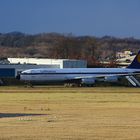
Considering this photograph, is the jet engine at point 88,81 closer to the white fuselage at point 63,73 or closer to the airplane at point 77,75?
the airplane at point 77,75

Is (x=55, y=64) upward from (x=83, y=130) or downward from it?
downward

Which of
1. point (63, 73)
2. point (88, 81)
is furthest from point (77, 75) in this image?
point (63, 73)

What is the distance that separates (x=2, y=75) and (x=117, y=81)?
79.9 feet

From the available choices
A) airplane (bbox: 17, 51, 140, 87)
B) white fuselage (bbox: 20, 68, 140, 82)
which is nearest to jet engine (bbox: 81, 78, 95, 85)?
airplane (bbox: 17, 51, 140, 87)

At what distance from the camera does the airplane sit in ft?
346

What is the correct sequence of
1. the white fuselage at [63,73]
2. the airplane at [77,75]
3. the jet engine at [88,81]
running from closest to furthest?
the white fuselage at [63,73], the airplane at [77,75], the jet engine at [88,81]

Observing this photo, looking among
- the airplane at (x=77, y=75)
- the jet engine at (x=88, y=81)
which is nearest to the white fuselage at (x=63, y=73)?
the airplane at (x=77, y=75)

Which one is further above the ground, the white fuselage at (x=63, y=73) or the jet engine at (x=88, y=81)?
the white fuselage at (x=63, y=73)

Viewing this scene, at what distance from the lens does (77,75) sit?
108875 millimetres

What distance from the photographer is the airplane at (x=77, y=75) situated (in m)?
106

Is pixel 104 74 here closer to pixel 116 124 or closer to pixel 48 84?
pixel 48 84

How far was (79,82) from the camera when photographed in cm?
10944

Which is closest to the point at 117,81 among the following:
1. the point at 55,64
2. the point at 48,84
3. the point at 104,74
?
the point at 104,74

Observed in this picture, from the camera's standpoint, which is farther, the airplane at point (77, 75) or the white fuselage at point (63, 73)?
the airplane at point (77, 75)
